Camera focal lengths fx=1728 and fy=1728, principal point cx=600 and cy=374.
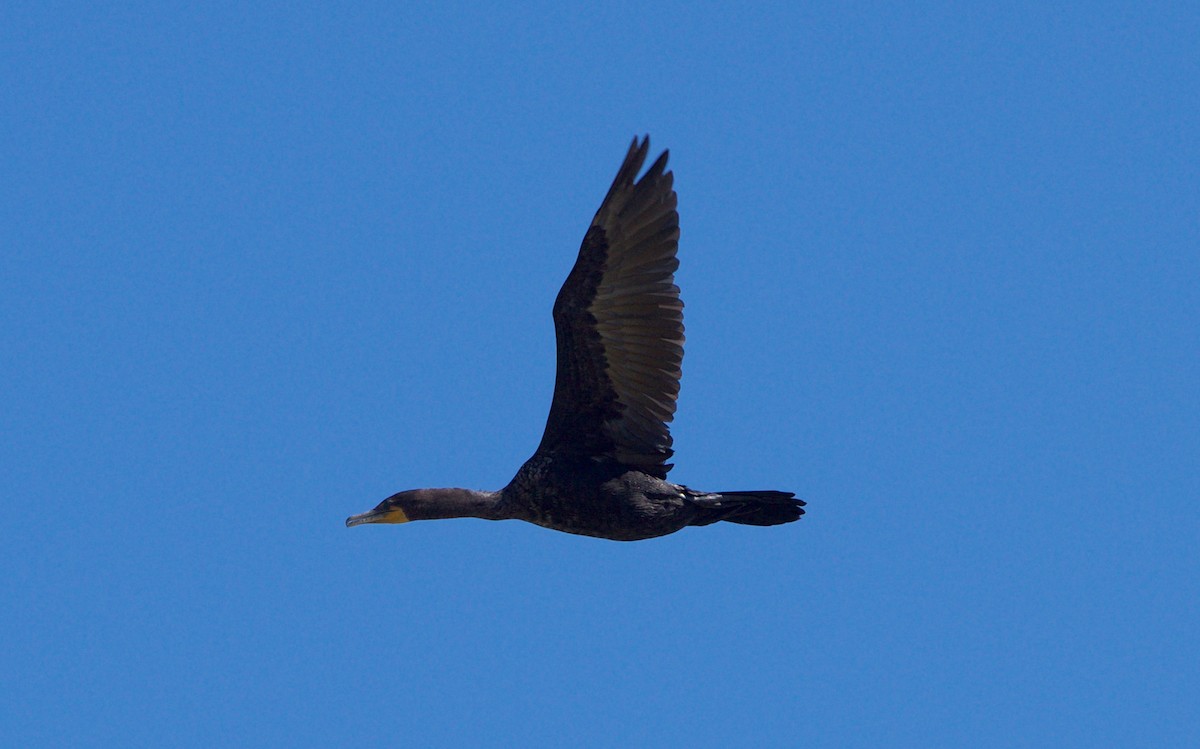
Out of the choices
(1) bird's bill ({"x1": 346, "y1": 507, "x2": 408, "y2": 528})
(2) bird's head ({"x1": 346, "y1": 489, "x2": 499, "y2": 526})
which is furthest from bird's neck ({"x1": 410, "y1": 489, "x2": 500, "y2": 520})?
(1) bird's bill ({"x1": 346, "y1": 507, "x2": 408, "y2": 528})

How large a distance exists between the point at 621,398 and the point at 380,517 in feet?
7.15

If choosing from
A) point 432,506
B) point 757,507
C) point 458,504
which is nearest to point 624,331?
point 757,507

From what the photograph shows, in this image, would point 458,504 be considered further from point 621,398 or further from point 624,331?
point 624,331

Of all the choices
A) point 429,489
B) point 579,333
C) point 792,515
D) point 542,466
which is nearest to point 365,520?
point 429,489

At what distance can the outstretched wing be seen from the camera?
12609 mm

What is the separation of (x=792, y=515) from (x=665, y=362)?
1526 mm

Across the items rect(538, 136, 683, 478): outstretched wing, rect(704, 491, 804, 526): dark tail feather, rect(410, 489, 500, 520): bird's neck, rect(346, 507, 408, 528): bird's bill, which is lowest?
rect(346, 507, 408, 528): bird's bill

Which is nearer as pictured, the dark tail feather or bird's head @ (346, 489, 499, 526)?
the dark tail feather

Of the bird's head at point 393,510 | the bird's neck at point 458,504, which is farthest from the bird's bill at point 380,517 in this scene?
the bird's neck at point 458,504

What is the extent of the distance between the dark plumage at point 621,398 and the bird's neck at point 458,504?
1 cm

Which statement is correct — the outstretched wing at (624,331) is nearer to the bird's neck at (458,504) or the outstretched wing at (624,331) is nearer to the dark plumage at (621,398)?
the dark plumage at (621,398)

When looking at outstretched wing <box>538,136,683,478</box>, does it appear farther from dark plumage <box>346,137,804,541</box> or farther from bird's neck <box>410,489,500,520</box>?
bird's neck <box>410,489,500,520</box>

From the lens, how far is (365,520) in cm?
1358

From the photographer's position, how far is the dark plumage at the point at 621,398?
12.6 meters
